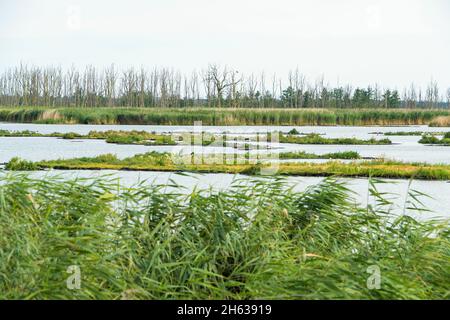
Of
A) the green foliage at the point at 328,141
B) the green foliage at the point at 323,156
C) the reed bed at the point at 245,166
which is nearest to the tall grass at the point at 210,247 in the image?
the reed bed at the point at 245,166

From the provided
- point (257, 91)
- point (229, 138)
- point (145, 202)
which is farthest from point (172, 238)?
point (257, 91)

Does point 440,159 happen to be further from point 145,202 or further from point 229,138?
point 145,202

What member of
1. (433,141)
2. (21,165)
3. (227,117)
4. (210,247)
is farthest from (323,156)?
(227,117)

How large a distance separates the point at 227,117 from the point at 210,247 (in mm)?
30320

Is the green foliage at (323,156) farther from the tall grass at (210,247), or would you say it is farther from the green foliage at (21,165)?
the tall grass at (210,247)

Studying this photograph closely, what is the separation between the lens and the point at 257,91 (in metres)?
57.1

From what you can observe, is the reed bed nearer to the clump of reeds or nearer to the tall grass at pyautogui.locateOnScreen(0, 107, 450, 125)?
the tall grass at pyautogui.locateOnScreen(0, 107, 450, 125)

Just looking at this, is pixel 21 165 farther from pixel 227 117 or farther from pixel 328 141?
pixel 227 117

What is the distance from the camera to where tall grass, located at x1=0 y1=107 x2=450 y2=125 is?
34.5m

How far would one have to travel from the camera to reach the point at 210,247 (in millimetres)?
4402

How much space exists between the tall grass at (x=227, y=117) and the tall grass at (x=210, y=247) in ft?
92.8

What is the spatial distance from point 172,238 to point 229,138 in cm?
2061

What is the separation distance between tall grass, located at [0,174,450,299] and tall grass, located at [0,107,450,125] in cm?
2830

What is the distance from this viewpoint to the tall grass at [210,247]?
363 centimetres
